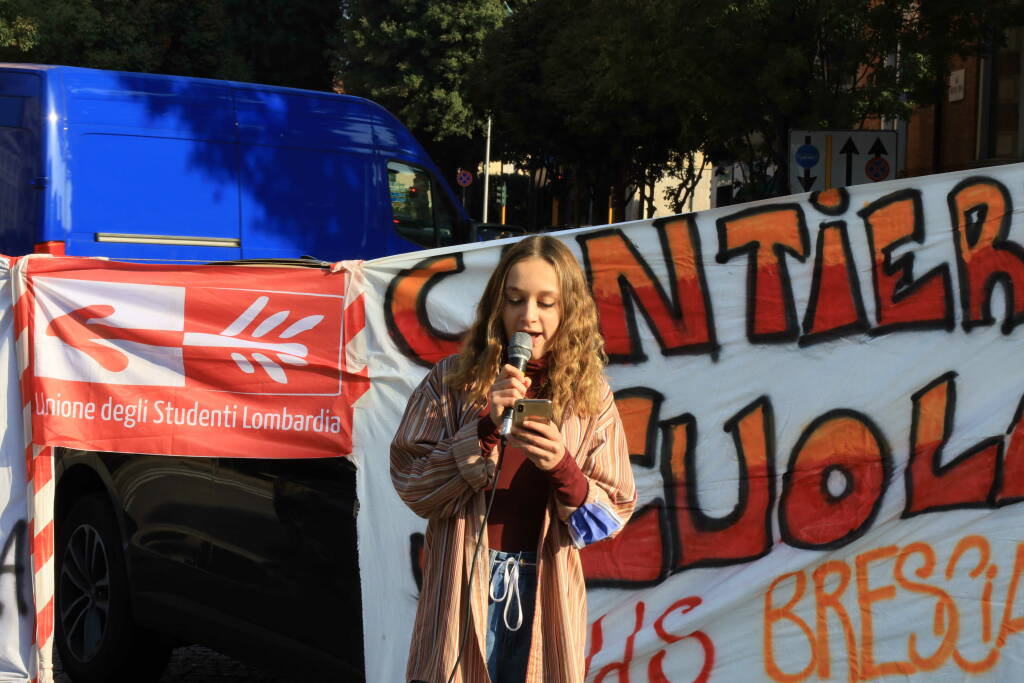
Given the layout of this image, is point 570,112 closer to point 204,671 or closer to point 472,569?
point 204,671

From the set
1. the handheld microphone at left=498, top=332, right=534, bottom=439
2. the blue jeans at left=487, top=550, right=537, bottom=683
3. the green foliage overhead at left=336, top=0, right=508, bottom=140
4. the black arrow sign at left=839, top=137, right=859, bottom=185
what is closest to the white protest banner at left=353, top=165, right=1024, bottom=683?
the blue jeans at left=487, top=550, right=537, bottom=683

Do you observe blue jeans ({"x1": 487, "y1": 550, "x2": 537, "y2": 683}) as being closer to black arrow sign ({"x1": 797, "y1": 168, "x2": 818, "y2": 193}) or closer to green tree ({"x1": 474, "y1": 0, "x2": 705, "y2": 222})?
black arrow sign ({"x1": 797, "y1": 168, "x2": 818, "y2": 193})

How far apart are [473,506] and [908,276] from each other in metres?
1.82

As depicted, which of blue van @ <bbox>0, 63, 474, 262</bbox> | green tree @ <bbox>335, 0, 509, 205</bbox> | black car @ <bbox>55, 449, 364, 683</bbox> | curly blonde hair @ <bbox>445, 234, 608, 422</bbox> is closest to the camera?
curly blonde hair @ <bbox>445, 234, 608, 422</bbox>

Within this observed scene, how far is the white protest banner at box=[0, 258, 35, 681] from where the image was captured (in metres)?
5.39

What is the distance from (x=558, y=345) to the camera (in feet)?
10.7

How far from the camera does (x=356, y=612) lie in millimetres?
4680

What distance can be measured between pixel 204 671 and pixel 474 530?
11.0 feet

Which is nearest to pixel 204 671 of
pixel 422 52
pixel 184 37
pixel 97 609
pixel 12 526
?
pixel 97 609

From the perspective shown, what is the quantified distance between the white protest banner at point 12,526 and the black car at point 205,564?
30 centimetres

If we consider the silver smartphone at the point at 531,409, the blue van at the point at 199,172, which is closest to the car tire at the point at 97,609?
the silver smartphone at the point at 531,409

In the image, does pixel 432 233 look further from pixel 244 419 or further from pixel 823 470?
Answer: pixel 823 470

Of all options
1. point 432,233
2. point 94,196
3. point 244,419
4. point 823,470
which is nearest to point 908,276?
point 823,470

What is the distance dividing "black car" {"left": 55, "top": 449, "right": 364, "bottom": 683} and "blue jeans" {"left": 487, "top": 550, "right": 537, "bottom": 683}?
4.98 feet
